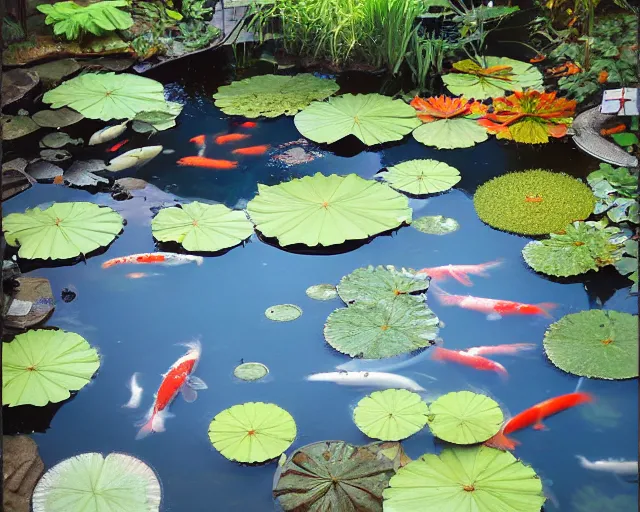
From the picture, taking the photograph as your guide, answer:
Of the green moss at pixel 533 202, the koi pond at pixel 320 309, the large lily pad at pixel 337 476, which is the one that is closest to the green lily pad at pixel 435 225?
the koi pond at pixel 320 309

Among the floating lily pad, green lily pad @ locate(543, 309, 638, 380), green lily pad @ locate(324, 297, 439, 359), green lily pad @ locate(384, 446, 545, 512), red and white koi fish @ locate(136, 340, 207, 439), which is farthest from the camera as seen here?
the floating lily pad

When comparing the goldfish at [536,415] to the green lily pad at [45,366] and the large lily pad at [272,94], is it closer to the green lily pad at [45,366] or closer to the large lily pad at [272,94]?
the green lily pad at [45,366]

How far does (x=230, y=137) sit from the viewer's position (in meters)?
4.84

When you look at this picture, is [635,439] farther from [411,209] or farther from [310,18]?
[310,18]

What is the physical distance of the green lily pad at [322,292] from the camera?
142 inches

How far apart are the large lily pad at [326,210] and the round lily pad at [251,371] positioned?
771 millimetres

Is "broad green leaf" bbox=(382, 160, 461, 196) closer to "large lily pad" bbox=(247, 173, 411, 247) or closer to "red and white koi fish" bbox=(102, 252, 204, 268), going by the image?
"large lily pad" bbox=(247, 173, 411, 247)

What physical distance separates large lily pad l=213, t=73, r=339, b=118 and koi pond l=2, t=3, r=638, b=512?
0.03 m

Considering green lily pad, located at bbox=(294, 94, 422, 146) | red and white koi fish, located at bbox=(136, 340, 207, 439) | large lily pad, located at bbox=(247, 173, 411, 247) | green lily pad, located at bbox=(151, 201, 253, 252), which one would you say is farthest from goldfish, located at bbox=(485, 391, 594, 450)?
green lily pad, located at bbox=(294, 94, 422, 146)

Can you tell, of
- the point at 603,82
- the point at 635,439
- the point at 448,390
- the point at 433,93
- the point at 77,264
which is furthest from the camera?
the point at 433,93

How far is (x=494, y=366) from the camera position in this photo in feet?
10.6

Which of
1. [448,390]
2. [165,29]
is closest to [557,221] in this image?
[448,390]

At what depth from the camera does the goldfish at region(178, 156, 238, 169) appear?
4559 mm

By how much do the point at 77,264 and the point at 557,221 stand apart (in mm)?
2344
